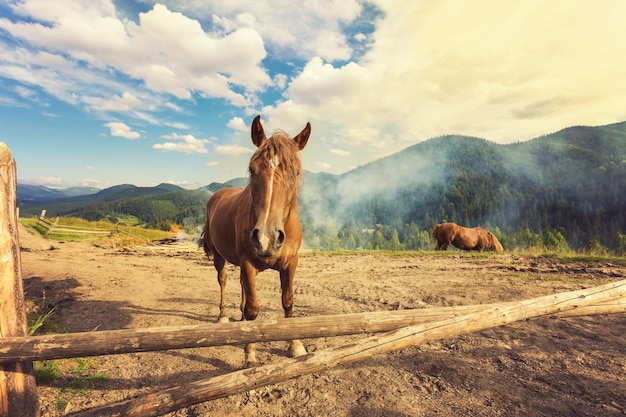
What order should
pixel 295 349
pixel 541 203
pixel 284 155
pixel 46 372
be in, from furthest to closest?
pixel 541 203 < pixel 295 349 < pixel 46 372 < pixel 284 155

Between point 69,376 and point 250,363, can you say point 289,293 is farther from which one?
point 69,376

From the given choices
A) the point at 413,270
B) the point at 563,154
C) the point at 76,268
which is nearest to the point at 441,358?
the point at 413,270

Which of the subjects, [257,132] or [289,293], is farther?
[289,293]

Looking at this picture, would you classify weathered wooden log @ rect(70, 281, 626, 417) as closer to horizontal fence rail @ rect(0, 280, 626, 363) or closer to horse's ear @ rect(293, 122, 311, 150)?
horizontal fence rail @ rect(0, 280, 626, 363)

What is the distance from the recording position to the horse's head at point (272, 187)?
3.09 meters

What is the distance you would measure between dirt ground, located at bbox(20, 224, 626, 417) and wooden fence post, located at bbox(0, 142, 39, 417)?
902mm

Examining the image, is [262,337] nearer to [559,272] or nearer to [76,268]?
[559,272]

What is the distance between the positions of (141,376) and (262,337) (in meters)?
2.77

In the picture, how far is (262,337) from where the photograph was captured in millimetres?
2791

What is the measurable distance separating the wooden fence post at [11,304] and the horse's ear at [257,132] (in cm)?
263

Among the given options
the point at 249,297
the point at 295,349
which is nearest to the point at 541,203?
the point at 295,349

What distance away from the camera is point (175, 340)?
267 cm

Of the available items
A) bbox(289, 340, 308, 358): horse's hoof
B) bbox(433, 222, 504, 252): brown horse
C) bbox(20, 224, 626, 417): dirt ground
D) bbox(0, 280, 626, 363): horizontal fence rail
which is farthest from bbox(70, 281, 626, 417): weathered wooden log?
bbox(433, 222, 504, 252): brown horse

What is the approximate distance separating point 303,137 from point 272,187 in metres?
1.22
